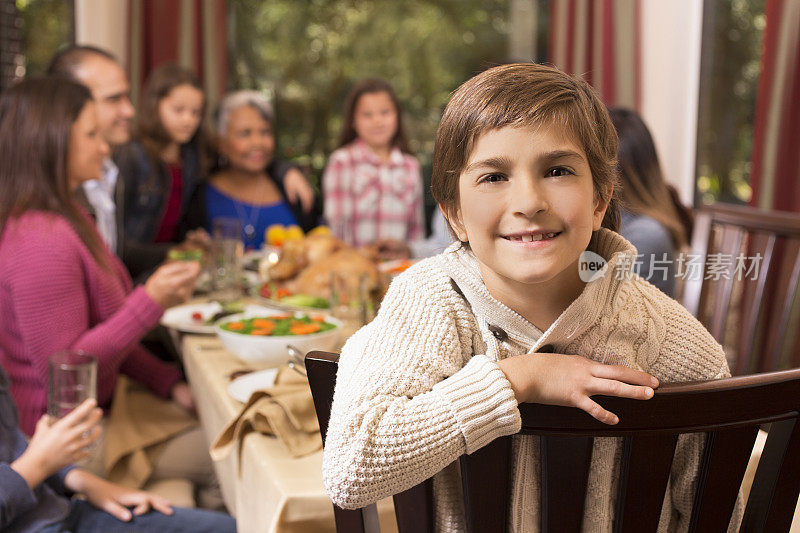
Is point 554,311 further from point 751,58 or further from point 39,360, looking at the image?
point 751,58

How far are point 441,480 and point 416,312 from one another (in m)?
0.14

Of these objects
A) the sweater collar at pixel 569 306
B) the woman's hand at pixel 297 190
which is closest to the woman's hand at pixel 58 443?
the sweater collar at pixel 569 306

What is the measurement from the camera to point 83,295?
155 centimetres

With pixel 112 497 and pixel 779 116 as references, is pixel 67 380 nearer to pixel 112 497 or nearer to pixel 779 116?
pixel 112 497

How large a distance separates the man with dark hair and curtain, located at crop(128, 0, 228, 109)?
99cm

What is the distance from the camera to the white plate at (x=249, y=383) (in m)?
1.13

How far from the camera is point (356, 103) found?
323 cm

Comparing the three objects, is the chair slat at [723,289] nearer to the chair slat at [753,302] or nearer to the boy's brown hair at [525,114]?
the chair slat at [753,302]

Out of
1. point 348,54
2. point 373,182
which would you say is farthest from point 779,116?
point 348,54

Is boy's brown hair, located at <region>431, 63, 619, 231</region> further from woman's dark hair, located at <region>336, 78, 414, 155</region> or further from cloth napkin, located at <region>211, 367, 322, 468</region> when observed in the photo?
→ woman's dark hair, located at <region>336, 78, 414, 155</region>

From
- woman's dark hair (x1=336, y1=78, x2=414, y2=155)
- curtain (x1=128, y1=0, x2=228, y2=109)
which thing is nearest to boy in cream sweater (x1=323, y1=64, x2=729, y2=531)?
woman's dark hair (x1=336, y1=78, x2=414, y2=155)

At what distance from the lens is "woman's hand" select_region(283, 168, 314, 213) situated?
3084 mm

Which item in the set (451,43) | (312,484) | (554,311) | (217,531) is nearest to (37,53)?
(451,43)

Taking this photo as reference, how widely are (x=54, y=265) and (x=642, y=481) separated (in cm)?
123
